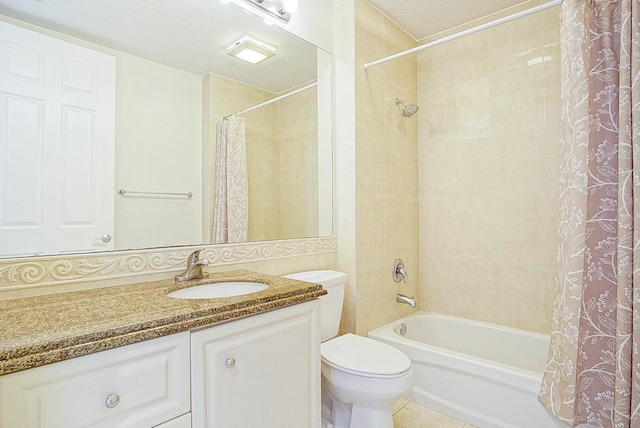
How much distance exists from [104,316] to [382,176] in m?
1.75

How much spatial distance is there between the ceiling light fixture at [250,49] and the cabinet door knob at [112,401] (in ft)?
4.90

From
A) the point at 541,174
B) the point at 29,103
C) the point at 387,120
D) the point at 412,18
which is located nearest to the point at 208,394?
the point at 29,103

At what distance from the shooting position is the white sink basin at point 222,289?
4.24 feet

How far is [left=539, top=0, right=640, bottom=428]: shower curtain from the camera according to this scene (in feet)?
4.20

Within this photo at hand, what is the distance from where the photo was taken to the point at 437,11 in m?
2.21

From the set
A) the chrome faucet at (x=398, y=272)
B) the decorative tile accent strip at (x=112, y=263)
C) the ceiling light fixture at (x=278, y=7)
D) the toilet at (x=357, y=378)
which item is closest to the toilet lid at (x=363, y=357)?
the toilet at (x=357, y=378)

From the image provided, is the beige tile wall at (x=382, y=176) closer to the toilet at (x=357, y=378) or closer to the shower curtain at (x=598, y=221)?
the toilet at (x=357, y=378)

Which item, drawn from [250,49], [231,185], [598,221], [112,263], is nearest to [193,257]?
[112,263]

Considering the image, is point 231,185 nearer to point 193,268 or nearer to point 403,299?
point 193,268

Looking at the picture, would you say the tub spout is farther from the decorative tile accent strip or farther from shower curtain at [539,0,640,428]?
the decorative tile accent strip

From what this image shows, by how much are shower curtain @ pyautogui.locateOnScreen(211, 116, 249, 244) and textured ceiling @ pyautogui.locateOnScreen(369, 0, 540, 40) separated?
1.29 m

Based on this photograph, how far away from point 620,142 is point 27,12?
2.18 m

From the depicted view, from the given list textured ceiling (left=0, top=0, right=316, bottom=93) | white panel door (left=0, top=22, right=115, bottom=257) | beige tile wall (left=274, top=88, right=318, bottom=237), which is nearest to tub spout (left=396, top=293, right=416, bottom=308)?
beige tile wall (left=274, top=88, right=318, bottom=237)

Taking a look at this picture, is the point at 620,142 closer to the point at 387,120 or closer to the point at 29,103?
the point at 387,120
